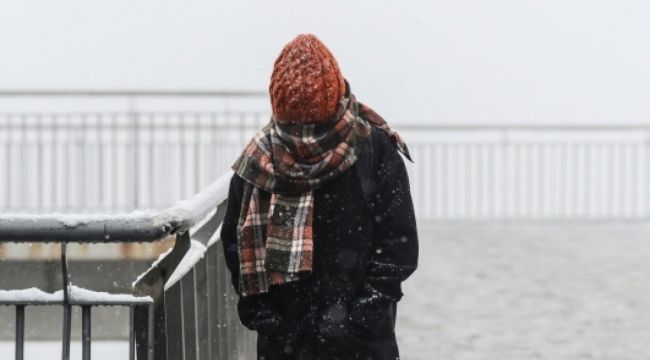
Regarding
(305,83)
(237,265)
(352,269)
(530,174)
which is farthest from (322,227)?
(530,174)

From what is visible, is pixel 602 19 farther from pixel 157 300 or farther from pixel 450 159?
pixel 157 300

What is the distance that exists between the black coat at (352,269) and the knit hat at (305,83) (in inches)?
8.3

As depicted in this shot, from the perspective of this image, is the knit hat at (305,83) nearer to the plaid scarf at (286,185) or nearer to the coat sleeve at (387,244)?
the plaid scarf at (286,185)

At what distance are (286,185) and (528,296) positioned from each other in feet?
21.4

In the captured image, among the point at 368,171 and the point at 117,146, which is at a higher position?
the point at 368,171

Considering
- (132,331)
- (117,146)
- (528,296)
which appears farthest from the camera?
(117,146)

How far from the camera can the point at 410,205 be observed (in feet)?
11.0

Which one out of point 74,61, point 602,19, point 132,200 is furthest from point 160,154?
point 602,19

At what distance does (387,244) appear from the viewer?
3328 mm

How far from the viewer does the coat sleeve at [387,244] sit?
3.32 metres

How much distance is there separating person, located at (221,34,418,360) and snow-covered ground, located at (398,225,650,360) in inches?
148

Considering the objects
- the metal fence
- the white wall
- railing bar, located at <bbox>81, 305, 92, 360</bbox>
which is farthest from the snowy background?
railing bar, located at <bbox>81, 305, 92, 360</bbox>

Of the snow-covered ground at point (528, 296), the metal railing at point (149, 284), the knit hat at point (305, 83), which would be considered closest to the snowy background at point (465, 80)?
the snow-covered ground at point (528, 296)

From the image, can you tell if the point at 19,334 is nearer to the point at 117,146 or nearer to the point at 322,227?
the point at 322,227
